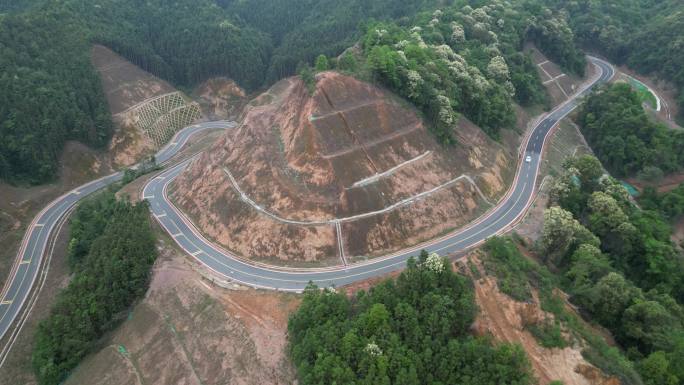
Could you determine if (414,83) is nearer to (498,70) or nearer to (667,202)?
(498,70)

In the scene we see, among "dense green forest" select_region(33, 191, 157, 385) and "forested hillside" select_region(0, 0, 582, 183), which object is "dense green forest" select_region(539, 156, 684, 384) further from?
"dense green forest" select_region(33, 191, 157, 385)

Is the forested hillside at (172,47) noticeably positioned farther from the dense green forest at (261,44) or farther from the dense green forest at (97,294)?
the dense green forest at (97,294)

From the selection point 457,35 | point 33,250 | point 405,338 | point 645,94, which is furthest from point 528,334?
point 645,94

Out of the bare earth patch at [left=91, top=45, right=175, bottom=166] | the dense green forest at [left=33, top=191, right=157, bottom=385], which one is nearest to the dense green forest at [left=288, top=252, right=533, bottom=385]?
the dense green forest at [left=33, top=191, right=157, bottom=385]

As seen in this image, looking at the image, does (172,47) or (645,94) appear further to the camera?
(172,47)

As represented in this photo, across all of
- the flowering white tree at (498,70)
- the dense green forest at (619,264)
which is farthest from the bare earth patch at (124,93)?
the dense green forest at (619,264)

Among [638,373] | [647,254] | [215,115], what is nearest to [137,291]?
[638,373]

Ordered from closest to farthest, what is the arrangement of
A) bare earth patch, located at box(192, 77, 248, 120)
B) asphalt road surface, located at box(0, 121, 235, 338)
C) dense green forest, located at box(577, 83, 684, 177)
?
asphalt road surface, located at box(0, 121, 235, 338)
dense green forest, located at box(577, 83, 684, 177)
bare earth patch, located at box(192, 77, 248, 120)
